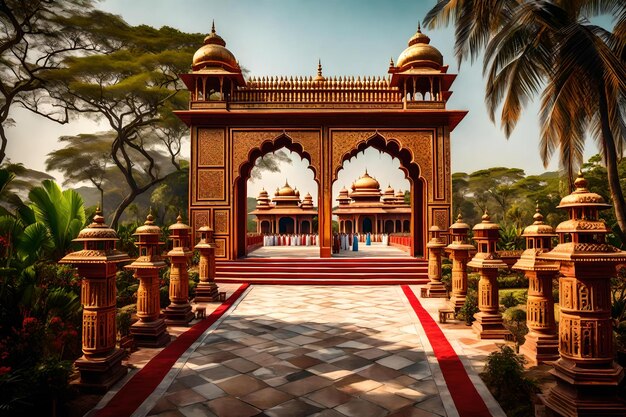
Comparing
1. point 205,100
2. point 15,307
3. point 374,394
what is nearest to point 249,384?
point 374,394

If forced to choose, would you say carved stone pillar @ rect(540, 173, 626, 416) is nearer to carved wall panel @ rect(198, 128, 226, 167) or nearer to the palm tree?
the palm tree

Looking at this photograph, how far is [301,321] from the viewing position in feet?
25.5

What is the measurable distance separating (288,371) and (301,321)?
2629 millimetres

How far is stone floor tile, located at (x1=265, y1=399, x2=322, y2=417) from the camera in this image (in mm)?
A: 3995

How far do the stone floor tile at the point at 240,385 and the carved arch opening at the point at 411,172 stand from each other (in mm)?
10192

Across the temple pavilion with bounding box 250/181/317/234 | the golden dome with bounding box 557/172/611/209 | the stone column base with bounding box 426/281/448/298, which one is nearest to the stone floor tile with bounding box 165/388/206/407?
the golden dome with bounding box 557/172/611/209

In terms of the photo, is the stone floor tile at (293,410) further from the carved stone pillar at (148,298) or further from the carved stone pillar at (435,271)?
the carved stone pillar at (435,271)

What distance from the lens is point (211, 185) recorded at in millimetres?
14234

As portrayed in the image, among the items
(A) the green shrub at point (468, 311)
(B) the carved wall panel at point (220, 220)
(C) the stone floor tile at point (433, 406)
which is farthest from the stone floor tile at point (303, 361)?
(B) the carved wall panel at point (220, 220)

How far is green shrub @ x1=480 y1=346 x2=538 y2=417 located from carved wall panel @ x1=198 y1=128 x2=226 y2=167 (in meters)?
11.6

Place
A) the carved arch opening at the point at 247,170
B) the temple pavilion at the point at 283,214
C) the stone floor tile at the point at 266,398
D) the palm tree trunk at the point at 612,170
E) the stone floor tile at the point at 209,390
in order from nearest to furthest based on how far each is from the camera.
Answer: the stone floor tile at the point at 266,398 → the stone floor tile at the point at 209,390 → the palm tree trunk at the point at 612,170 → the carved arch opening at the point at 247,170 → the temple pavilion at the point at 283,214

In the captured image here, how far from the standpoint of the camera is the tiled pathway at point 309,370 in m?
4.15

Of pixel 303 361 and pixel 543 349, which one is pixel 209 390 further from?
pixel 543 349

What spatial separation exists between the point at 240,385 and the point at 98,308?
2011 millimetres
